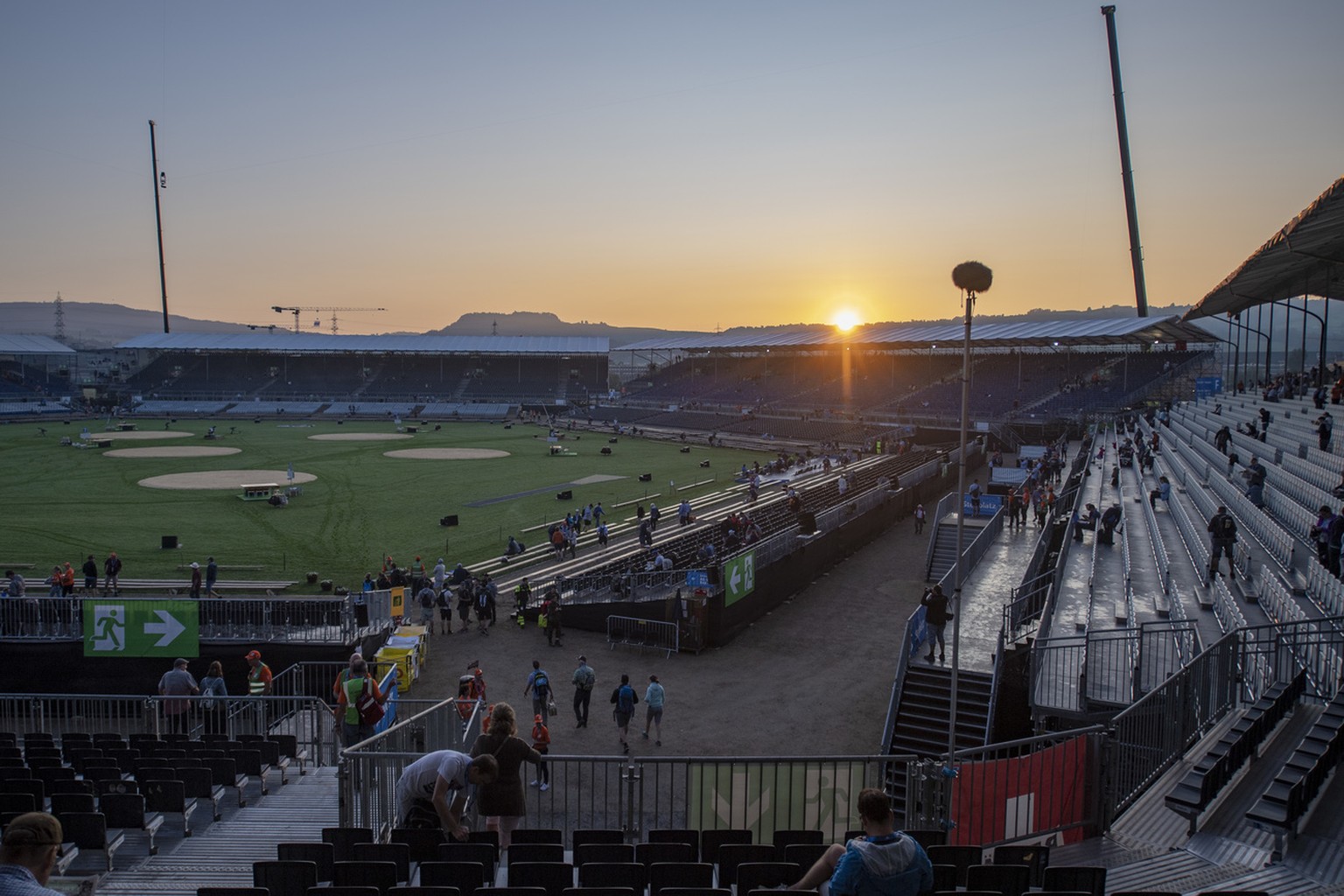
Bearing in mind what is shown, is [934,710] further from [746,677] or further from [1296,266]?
[1296,266]

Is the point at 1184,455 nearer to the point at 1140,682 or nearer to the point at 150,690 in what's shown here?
the point at 1140,682

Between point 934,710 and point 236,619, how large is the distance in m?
14.3

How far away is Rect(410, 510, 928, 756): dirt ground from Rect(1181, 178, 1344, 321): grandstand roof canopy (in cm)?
1227

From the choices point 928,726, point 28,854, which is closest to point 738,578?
point 928,726

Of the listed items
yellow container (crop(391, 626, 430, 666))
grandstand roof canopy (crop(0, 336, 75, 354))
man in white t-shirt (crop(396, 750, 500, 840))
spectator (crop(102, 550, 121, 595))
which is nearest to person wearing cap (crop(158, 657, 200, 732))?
yellow container (crop(391, 626, 430, 666))

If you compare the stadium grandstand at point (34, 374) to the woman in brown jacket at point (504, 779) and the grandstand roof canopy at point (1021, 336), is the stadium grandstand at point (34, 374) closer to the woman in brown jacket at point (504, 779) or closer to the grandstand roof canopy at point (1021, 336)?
the grandstand roof canopy at point (1021, 336)

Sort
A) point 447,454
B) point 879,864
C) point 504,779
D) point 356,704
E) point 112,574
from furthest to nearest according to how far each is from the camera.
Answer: point 447,454
point 112,574
point 356,704
point 504,779
point 879,864

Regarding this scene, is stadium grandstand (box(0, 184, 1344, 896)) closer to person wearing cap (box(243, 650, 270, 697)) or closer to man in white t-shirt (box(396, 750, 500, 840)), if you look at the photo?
man in white t-shirt (box(396, 750, 500, 840))

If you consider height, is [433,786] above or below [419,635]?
above

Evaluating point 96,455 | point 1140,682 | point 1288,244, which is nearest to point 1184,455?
point 1288,244

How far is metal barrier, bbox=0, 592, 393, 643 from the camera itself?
18.2 metres

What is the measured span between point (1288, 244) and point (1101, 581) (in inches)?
348

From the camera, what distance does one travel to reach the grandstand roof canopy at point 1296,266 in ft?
55.4

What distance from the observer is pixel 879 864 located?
16.2 ft
